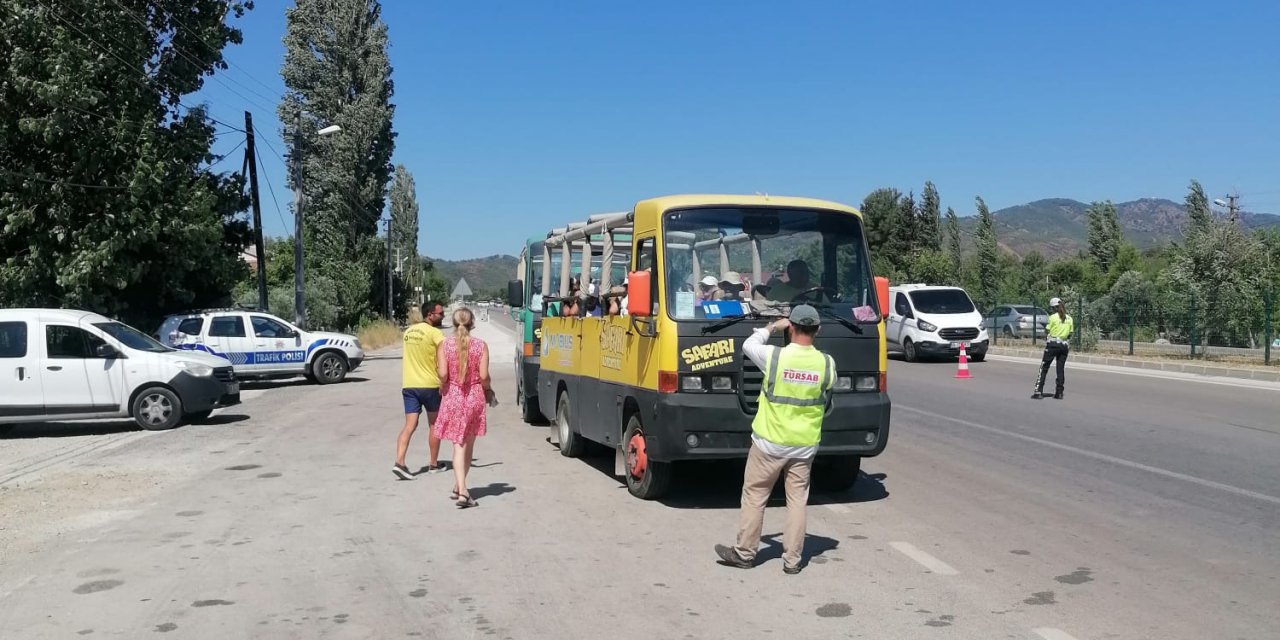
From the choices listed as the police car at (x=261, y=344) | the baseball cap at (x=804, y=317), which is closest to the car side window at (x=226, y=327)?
the police car at (x=261, y=344)

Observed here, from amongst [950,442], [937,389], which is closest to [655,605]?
[950,442]

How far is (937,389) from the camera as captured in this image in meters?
19.8

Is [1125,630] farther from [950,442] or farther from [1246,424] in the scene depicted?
[1246,424]

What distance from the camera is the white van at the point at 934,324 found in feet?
90.9

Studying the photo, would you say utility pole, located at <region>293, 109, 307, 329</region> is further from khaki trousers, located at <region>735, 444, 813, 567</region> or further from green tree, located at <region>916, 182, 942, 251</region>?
green tree, located at <region>916, 182, 942, 251</region>

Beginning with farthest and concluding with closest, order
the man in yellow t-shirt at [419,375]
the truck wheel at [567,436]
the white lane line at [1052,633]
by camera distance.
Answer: the truck wheel at [567,436] → the man in yellow t-shirt at [419,375] → the white lane line at [1052,633]

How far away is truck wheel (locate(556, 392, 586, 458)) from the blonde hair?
7.84 feet

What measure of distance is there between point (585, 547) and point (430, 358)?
3.73m

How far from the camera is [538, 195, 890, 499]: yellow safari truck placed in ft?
26.9

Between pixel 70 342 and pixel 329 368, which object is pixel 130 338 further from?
pixel 329 368

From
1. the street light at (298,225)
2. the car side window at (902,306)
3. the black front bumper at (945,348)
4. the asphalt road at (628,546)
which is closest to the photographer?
the asphalt road at (628,546)

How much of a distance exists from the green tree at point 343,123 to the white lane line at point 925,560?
39.7m

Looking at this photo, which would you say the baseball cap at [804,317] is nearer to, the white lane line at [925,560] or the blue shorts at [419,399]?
the white lane line at [925,560]

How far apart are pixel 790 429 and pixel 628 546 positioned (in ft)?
5.26
